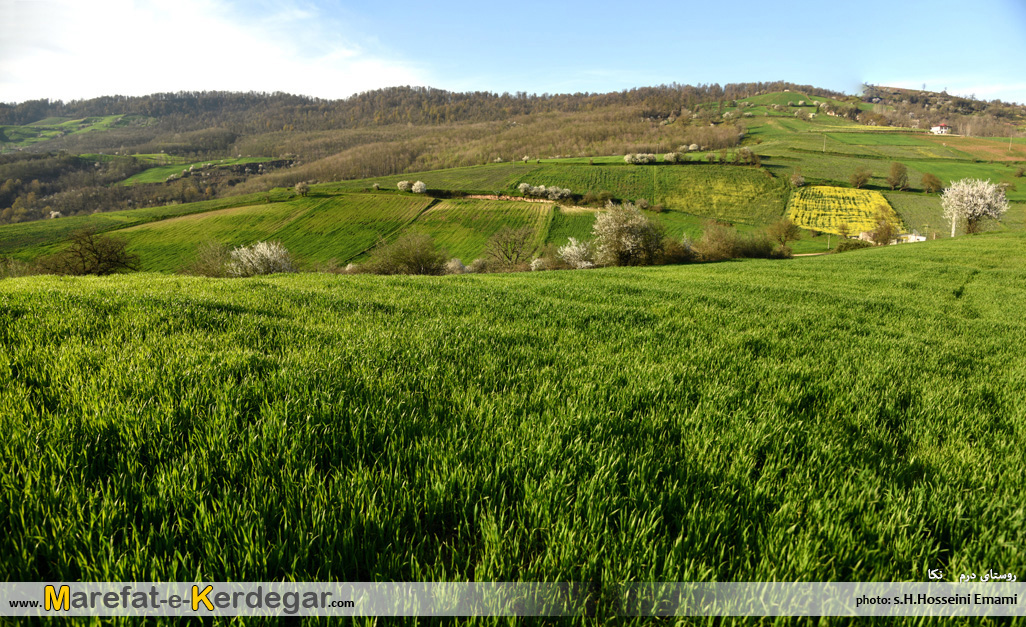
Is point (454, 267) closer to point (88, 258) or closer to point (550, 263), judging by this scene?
point (550, 263)

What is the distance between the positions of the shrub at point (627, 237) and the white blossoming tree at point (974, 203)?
53.4m

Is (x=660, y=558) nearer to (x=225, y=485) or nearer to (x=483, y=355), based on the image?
(x=225, y=485)

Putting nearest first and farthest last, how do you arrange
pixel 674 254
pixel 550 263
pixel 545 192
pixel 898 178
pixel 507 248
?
pixel 674 254, pixel 550 263, pixel 507 248, pixel 898 178, pixel 545 192

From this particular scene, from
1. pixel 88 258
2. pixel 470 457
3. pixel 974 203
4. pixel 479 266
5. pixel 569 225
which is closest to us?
pixel 470 457

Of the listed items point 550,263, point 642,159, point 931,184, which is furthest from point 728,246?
point 931,184

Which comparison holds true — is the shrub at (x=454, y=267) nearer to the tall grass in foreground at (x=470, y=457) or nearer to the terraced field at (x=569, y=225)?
the terraced field at (x=569, y=225)

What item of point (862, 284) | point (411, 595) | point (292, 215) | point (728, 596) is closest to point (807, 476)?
point (728, 596)

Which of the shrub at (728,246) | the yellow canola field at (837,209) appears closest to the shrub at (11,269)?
the shrub at (728,246)

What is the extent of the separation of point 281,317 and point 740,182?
125m

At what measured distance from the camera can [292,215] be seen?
103250 millimetres

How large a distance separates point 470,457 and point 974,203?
9378 centimetres

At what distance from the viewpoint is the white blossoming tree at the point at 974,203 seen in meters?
61.1

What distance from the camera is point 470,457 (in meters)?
2.57

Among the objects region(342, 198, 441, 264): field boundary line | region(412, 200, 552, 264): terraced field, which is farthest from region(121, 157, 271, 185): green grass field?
region(412, 200, 552, 264): terraced field
